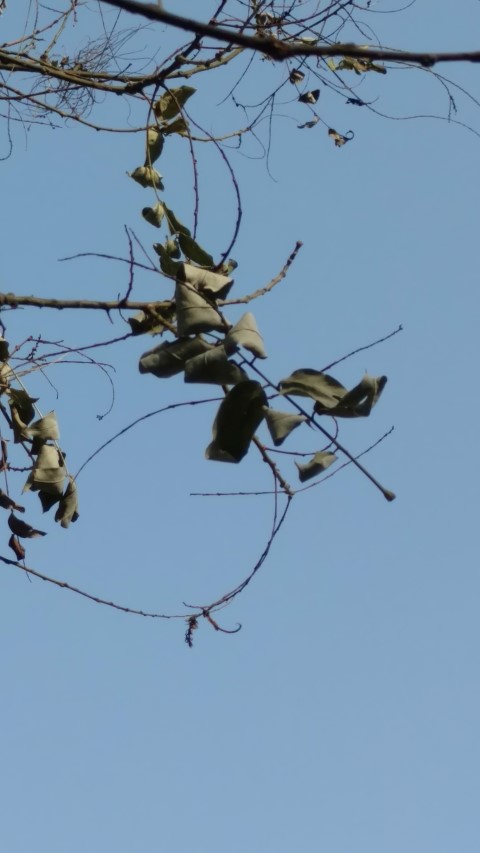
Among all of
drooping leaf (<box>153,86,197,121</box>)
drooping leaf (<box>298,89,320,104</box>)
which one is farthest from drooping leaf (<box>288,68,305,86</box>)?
drooping leaf (<box>153,86,197,121</box>)

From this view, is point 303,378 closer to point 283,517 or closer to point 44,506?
point 283,517

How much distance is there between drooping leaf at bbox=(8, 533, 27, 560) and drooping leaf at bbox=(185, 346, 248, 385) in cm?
108

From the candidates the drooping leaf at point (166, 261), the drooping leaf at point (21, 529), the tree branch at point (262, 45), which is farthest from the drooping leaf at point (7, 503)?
the tree branch at point (262, 45)

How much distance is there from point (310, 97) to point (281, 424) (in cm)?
232

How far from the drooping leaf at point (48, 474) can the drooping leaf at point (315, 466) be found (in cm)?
91

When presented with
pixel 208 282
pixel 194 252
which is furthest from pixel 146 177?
pixel 208 282

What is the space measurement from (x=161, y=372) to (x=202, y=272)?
218 mm

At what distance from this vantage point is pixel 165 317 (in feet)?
5.69

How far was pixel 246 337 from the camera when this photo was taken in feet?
4.40

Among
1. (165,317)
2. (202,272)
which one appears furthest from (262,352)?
(165,317)

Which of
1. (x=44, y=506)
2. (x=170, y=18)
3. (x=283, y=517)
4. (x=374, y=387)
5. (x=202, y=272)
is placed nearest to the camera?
(x=170, y=18)

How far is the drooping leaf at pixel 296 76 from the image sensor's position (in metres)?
3.33

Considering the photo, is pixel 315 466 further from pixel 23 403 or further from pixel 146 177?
pixel 146 177

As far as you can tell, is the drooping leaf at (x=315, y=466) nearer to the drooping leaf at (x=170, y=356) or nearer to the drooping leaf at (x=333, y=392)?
the drooping leaf at (x=333, y=392)
